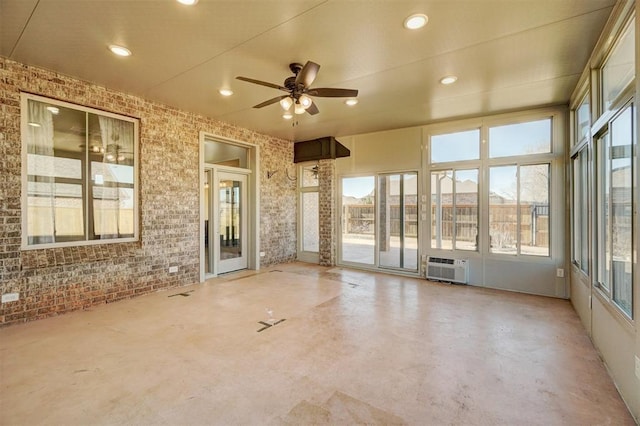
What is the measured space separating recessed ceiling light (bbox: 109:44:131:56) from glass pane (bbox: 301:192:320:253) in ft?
16.0

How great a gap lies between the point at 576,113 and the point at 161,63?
565cm

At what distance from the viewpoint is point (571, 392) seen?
2240mm

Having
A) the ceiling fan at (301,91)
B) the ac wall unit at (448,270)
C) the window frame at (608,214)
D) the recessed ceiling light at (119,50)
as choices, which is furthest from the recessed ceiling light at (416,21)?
the ac wall unit at (448,270)

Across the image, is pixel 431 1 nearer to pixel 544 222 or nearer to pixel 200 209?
pixel 544 222

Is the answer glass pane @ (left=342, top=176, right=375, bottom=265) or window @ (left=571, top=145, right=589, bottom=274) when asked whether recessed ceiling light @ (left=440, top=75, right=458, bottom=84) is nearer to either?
window @ (left=571, top=145, right=589, bottom=274)

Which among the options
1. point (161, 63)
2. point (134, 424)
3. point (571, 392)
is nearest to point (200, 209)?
point (161, 63)

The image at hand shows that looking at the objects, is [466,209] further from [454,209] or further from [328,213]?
[328,213]

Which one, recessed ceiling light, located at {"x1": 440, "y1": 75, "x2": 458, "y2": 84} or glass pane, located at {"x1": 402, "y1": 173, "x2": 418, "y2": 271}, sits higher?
recessed ceiling light, located at {"x1": 440, "y1": 75, "x2": 458, "y2": 84}

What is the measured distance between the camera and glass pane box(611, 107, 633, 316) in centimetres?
230

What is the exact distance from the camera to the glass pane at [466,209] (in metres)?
5.41

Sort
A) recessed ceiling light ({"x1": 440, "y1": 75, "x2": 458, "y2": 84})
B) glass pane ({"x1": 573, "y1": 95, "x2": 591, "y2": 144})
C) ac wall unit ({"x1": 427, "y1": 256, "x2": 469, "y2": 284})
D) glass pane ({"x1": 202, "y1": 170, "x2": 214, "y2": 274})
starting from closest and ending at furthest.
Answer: glass pane ({"x1": 573, "y1": 95, "x2": 591, "y2": 144}), recessed ceiling light ({"x1": 440, "y1": 75, "x2": 458, "y2": 84}), ac wall unit ({"x1": 427, "y1": 256, "x2": 469, "y2": 284}), glass pane ({"x1": 202, "y1": 170, "x2": 214, "y2": 274})

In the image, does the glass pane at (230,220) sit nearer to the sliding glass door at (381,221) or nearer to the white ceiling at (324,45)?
the white ceiling at (324,45)

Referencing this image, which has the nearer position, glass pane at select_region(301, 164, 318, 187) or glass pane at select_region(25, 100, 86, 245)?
glass pane at select_region(25, 100, 86, 245)

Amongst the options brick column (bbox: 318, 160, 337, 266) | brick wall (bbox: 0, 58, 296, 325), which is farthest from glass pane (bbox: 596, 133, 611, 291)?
brick wall (bbox: 0, 58, 296, 325)
